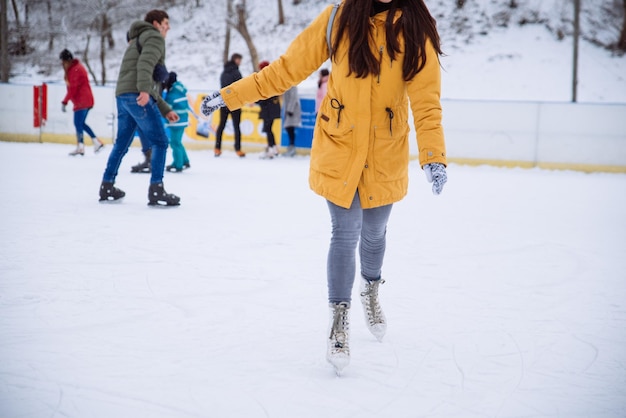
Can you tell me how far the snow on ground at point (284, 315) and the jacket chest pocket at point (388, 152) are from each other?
0.70m

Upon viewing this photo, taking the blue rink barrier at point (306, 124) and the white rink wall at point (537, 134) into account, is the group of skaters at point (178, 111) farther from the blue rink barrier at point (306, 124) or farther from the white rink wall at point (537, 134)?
the white rink wall at point (537, 134)

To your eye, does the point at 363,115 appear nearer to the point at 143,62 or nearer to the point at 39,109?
the point at 143,62

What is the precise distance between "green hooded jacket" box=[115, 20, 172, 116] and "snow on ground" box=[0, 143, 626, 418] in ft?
3.35

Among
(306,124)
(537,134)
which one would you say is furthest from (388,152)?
(306,124)

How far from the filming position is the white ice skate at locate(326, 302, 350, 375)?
2.41 metres

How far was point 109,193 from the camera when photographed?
6.20 m

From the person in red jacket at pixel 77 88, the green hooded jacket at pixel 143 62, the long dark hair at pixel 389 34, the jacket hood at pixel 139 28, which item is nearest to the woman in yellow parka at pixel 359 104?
the long dark hair at pixel 389 34

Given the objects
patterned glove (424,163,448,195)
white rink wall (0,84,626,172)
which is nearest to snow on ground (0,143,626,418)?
patterned glove (424,163,448,195)

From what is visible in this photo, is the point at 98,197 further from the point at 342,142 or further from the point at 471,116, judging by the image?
the point at 471,116

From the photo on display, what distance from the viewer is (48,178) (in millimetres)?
7945

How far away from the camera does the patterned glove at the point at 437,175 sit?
7.93 feet

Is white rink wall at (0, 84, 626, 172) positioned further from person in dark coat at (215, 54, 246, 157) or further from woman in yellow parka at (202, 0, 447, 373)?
woman in yellow parka at (202, 0, 447, 373)

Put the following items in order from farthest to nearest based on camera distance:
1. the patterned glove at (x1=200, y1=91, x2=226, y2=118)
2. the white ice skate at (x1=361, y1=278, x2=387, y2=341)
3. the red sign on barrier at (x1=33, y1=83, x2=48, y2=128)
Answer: the red sign on barrier at (x1=33, y1=83, x2=48, y2=128) → the white ice skate at (x1=361, y1=278, x2=387, y2=341) → the patterned glove at (x1=200, y1=91, x2=226, y2=118)

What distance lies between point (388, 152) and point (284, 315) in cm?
101
